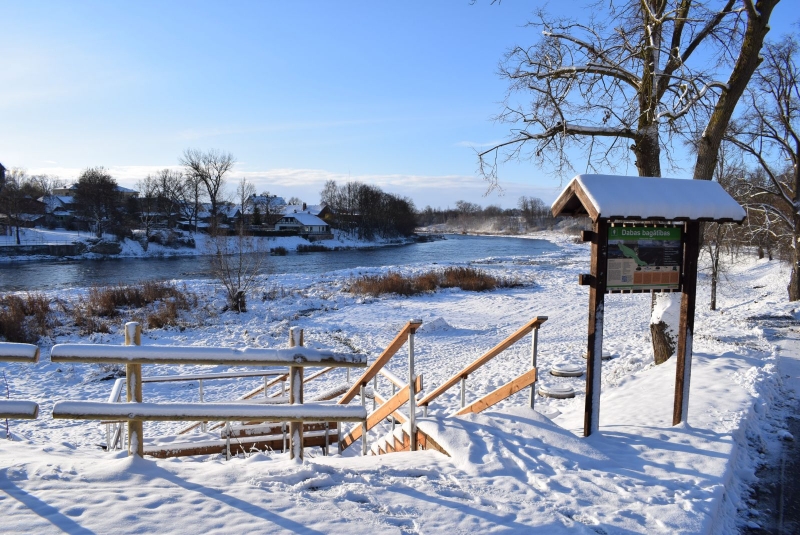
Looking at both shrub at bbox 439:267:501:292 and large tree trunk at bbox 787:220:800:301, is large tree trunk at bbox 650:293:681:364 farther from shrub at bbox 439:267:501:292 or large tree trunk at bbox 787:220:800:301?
shrub at bbox 439:267:501:292

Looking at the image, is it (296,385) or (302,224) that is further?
(302,224)

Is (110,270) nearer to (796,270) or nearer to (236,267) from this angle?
(236,267)

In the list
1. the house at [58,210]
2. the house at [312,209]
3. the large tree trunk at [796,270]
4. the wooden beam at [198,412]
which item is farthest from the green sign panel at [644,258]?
the house at [312,209]

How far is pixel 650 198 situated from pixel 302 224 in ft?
260

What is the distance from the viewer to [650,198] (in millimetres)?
5141

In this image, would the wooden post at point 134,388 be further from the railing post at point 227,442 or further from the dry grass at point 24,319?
the dry grass at point 24,319

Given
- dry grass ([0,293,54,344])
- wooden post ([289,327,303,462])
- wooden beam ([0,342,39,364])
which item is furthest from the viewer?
dry grass ([0,293,54,344])

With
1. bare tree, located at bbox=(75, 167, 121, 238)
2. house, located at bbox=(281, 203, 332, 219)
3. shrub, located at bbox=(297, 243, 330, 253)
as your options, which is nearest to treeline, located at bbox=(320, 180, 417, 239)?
house, located at bbox=(281, 203, 332, 219)

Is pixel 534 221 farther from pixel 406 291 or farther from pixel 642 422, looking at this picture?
pixel 642 422

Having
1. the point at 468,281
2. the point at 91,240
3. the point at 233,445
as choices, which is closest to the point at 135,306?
the point at 233,445

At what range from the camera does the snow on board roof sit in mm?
5039

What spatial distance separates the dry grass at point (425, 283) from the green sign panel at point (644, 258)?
1925cm

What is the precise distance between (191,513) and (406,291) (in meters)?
21.7

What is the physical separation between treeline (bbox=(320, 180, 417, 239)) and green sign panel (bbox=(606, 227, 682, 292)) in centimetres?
7483
